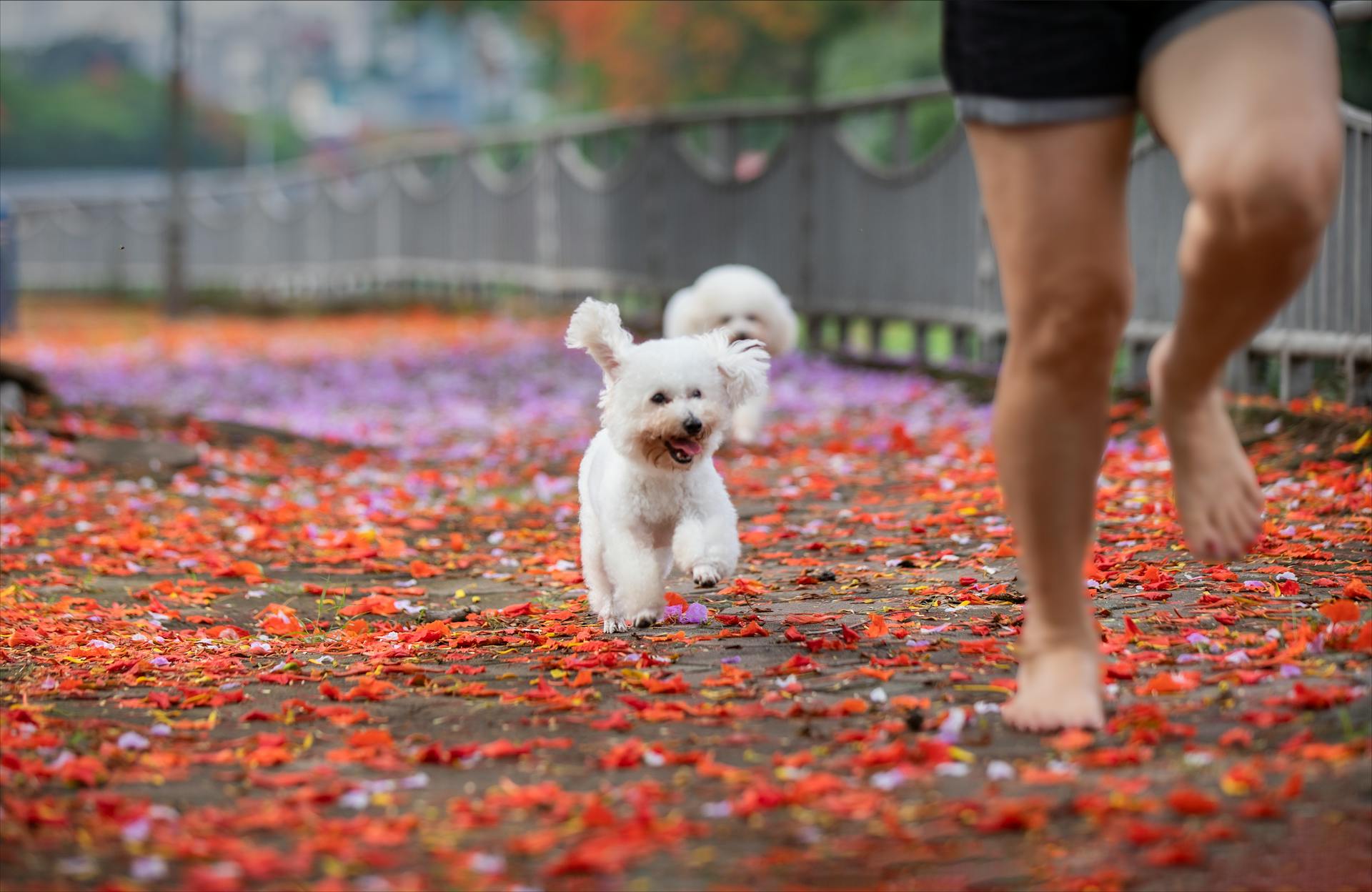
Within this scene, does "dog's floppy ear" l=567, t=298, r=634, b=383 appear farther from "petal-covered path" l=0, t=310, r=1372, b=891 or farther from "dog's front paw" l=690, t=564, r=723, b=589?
"petal-covered path" l=0, t=310, r=1372, b=891

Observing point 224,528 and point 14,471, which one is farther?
point 14,471

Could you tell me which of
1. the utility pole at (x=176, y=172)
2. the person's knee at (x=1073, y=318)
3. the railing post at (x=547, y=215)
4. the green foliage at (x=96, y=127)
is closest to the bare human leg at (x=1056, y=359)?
the person's knee at (x=1073, y=318)

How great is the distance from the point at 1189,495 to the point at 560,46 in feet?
117

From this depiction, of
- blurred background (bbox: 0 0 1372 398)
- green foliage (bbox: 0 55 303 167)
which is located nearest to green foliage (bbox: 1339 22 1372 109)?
blurred background (bbox: 0 0 1372 398)

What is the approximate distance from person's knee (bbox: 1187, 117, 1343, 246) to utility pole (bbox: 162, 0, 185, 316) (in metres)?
24.6

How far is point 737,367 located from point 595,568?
2.35 feet

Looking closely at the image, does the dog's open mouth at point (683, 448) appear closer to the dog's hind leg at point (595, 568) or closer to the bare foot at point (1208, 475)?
the dog's hind leg at point (595, 568)

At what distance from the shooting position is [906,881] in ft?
9.00

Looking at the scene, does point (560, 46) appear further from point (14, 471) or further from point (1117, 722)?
point (1117, 722)

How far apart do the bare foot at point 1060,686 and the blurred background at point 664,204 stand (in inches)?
181

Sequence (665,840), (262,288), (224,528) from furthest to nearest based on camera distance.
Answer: (262,288), (224,528), (665,840)

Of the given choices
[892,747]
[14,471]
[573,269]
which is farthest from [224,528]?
[573,269]

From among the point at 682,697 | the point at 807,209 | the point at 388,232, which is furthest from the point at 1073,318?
the point at 388,232

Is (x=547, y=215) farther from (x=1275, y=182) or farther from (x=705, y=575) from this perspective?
(x=1275, y=182)
